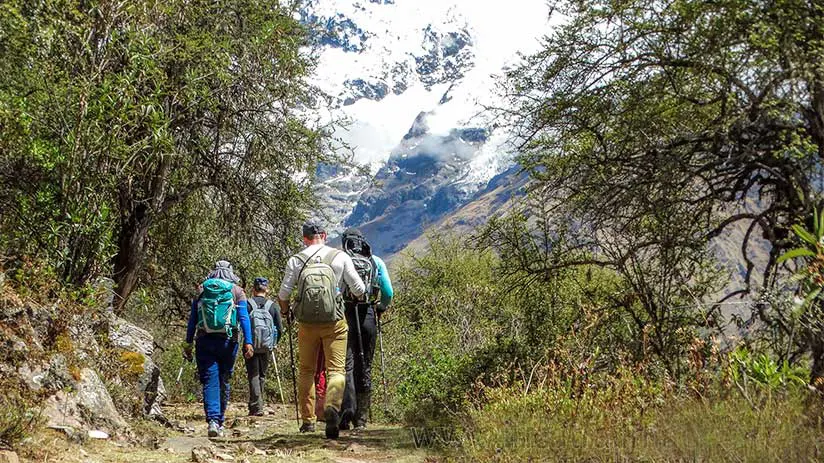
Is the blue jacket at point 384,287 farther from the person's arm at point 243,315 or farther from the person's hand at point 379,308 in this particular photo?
the person's arm at point 243,315

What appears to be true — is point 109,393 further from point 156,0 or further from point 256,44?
point 256,44

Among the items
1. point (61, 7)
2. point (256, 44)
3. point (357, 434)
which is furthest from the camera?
Result: point (256, 44)

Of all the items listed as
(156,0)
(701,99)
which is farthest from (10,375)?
(701,99)

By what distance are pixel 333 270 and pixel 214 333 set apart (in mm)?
1716

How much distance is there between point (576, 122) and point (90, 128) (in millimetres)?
5831

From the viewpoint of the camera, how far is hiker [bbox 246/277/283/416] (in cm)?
1306

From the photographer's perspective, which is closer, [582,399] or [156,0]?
[582,399]

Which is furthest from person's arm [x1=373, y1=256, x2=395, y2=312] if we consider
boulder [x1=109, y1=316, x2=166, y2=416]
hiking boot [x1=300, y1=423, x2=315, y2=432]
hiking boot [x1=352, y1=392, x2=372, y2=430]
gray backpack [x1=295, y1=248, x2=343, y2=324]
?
boulder [x1=109, y1=316, x2=166, y2=416]

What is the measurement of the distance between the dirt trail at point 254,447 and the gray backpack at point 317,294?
4.36 ft

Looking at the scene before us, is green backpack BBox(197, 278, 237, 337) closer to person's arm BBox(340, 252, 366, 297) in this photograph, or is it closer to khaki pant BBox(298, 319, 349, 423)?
khaki pant BBox(298, 319, 349, 423)

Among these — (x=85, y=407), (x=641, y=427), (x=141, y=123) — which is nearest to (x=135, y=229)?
(x=141, y=123)

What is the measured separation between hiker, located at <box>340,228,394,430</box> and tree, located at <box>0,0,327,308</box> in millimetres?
2730

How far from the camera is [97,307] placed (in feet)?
30.1

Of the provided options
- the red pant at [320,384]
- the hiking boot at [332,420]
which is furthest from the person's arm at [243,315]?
the hiking boot at [332,420]
